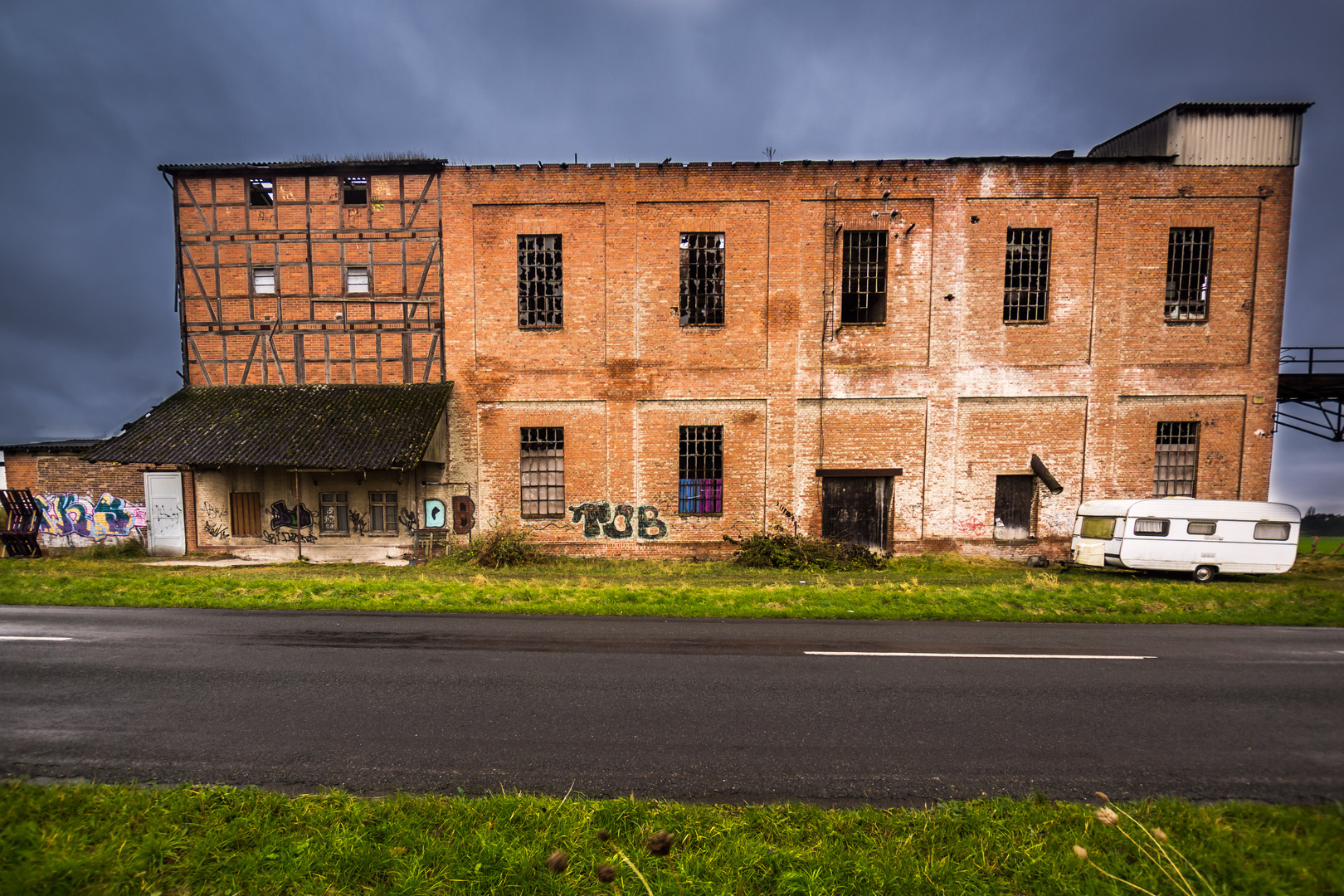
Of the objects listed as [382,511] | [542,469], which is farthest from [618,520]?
[382,511]

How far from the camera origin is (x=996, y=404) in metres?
13.7

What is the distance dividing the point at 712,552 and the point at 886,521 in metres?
4.99

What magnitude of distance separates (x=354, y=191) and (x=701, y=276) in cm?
1020

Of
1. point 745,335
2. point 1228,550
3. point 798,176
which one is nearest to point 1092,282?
point 1228,550

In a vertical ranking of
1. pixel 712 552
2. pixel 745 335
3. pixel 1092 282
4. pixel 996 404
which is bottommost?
pixel 712 552

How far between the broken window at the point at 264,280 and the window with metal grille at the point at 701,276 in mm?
11844

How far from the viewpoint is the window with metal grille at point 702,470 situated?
45.8 feet

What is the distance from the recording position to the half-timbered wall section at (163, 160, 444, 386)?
14.0m

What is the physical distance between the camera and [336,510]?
46.0 ft

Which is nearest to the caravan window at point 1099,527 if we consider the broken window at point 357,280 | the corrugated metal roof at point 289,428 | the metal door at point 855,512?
the metal door at point 855,512

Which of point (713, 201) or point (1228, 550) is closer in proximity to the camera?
point (1228, 550)

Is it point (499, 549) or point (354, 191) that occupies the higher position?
point (354, 191)

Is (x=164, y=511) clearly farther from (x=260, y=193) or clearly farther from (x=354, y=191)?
(x=354, y=191)

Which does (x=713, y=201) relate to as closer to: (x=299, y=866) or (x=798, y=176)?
(x=798, y=176)
